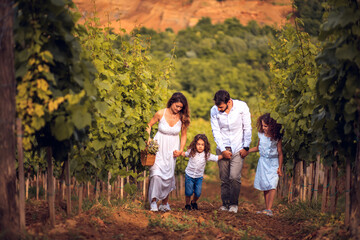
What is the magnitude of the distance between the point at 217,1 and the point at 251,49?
135 feet

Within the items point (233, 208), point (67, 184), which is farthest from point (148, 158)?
point (67, 184)

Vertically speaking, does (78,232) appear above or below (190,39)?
below

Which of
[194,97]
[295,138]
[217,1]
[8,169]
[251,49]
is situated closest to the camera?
[8,169]

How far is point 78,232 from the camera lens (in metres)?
4.55

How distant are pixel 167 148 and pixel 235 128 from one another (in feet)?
3.79

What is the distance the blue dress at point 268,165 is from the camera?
7531mm

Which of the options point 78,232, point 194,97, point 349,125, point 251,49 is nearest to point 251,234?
point 349,125

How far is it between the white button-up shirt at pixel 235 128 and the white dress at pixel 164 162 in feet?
2.41

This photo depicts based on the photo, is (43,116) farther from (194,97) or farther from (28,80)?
(194,97)

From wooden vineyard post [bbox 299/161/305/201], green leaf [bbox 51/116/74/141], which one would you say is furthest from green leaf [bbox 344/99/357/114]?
wooden vineyard post [bbox 299/161/305/201]

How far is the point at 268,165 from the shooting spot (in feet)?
25.0

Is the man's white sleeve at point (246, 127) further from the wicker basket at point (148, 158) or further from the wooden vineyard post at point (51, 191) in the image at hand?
the wooden vineyard post at point (51, 191)

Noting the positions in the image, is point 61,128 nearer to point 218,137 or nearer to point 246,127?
point 218,137

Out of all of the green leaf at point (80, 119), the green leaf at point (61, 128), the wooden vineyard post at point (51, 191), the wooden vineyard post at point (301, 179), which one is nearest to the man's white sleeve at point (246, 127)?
the wooden vineyard post at point (301, 179)
